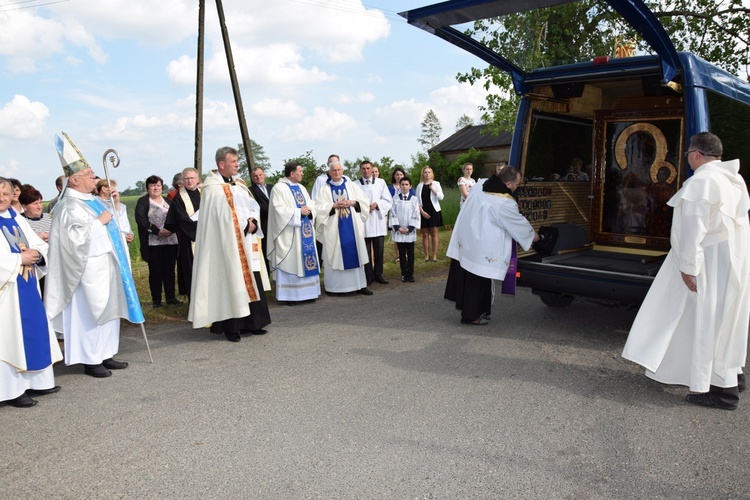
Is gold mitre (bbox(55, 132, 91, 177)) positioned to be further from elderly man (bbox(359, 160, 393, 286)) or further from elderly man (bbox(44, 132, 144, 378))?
elderly man (bbox(359, 160, 393, 286))

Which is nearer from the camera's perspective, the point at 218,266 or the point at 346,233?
the point at 218,266

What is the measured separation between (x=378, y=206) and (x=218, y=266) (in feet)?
13.1

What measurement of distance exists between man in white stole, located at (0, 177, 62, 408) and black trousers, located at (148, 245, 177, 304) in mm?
3125

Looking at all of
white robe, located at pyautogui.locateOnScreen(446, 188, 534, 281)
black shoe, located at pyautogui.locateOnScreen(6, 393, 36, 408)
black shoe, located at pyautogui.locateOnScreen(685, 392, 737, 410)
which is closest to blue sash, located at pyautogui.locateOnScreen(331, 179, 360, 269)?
white robe, located at pyautogui.locateOnScreen(446, 188, 534, 281)

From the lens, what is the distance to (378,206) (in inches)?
→ 392

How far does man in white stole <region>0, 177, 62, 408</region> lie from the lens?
4.68 metres

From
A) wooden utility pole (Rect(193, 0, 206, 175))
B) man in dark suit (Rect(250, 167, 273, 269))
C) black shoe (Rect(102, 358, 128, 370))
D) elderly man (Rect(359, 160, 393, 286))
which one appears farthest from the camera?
wooden utility pole (Rect(193, 0, 206, 175))

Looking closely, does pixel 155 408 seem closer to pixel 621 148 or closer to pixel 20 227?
pixel 20 227

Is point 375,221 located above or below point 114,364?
above

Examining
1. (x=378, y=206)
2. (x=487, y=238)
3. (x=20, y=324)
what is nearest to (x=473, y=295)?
(x=487, y=238)

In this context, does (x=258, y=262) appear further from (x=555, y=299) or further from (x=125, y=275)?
(x=555, y=299)

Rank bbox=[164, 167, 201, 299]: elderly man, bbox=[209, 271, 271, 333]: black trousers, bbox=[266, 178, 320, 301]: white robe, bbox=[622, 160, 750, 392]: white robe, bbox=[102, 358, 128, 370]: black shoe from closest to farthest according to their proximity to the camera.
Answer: bbox=[622, 160, 750, 392]: white robe < bbox=[102, 358, 128, 370]: black shoe < bbox=[209, 271, 271, 333]: black trousers < bbox=[164, 167, 201, 299]: elderly man < bbox=[266, 178, 320, 301]: white robe

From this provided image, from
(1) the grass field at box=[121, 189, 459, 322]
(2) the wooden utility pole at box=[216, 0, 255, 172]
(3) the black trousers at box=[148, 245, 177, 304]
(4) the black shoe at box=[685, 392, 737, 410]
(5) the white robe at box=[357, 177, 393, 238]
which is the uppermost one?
(2) the wooden utility pole at box=[216, 0, 255, 172]

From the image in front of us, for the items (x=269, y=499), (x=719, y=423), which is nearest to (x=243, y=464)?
(x=269, y=499)
